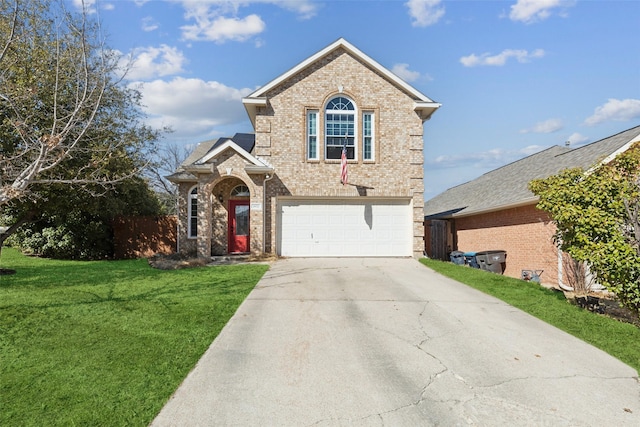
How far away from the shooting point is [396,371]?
5.45 m

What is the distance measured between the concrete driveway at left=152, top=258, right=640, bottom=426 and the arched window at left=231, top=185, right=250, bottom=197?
8.68m

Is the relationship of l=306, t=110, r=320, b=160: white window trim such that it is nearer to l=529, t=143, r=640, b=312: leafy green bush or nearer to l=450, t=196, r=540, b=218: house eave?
l=450, t=196, r=540, b=218: house eave

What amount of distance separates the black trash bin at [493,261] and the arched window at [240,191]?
9.98 m

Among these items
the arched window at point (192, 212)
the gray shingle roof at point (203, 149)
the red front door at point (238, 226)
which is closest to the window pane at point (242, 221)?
the red front door at point (238, 226)

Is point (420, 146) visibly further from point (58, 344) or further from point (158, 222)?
point (58, 344)

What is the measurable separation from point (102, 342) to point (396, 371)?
4241mm

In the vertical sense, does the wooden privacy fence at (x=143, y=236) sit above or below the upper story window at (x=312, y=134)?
below

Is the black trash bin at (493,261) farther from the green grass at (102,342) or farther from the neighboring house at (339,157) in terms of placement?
the green grass at (102,342)

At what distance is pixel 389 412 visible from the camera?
436cm

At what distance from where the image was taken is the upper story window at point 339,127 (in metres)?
Result: 16.4

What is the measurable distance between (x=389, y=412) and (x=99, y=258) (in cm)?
1840

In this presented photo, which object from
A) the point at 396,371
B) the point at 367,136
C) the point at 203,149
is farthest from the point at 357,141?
the point at 396,371

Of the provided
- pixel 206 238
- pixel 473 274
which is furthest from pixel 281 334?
pixel 206 238

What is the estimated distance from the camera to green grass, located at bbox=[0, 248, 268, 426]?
4.20 metres
